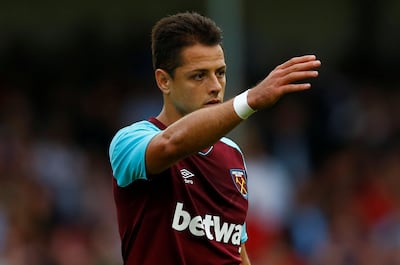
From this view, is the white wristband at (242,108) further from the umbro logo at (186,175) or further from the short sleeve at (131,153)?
the umbro logo at (186,175)

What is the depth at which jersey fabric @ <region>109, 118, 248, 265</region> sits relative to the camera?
17.5ft

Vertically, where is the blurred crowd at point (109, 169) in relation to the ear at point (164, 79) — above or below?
below

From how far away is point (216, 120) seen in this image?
4.83m

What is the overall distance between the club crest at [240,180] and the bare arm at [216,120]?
660 mm

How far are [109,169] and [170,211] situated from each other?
268 inches

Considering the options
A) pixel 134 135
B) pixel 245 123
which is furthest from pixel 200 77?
pixel 245 123

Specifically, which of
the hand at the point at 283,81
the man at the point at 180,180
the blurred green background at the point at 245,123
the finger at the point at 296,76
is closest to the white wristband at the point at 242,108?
the hand at the point at 283,81

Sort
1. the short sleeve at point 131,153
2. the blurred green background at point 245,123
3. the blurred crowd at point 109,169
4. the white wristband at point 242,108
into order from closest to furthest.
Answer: the white wristband at point 242,108 < the short sleeve at point 131,153 < the blurred crowd at point 109,169 < the blurred green background at point 245,123

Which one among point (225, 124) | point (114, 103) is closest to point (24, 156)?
point (114, 103)

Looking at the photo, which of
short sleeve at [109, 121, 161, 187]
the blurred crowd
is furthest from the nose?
Result: the blurred crowd

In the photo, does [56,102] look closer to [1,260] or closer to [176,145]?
[1,260]

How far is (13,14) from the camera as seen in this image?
1498 cm

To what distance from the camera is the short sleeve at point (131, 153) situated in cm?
515

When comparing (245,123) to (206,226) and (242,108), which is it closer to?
(206,226)
